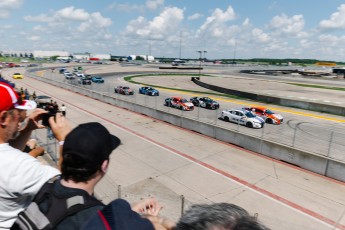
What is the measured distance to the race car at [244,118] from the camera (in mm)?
21109

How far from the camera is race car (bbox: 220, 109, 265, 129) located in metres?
21.1

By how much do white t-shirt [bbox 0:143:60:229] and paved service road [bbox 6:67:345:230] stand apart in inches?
157

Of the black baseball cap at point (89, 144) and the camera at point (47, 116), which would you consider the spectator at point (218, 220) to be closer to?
the black baseball cap at point (89, 144)

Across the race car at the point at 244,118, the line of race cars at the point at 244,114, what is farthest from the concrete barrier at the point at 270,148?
the race car at the point at 244,118

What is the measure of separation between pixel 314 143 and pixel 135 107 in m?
16.0

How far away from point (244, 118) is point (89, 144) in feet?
68.5

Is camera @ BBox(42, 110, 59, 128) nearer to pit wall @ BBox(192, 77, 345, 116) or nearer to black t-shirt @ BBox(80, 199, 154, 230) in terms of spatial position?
black t-shirt @ BBox(80, 199, 154, 230)

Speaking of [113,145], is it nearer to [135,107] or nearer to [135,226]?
[135,226]

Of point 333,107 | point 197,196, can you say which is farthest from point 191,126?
point 333,107

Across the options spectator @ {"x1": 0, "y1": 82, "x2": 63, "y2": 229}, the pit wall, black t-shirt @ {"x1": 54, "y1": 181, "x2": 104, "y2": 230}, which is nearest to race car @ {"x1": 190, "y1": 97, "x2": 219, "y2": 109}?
the pit wall

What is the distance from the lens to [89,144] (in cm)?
200

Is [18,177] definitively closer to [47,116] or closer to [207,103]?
[47,116]

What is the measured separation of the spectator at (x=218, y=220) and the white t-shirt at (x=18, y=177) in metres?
1.35

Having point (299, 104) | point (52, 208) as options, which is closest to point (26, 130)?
point (52, 208)
